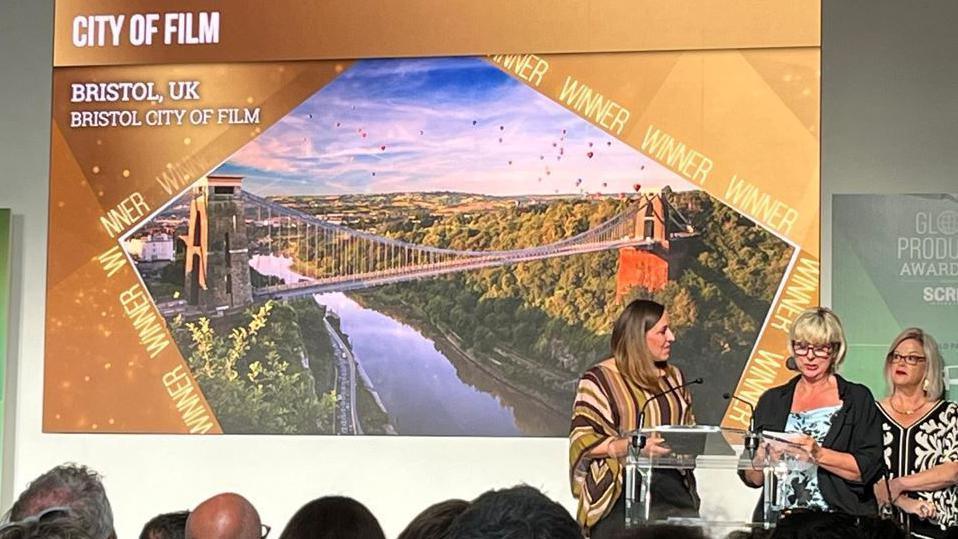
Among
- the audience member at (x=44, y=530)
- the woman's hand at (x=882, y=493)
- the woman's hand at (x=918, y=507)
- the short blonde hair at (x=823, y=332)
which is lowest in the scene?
the woman's hand at (x=918, y=507)

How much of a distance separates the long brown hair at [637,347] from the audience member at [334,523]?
1.99m

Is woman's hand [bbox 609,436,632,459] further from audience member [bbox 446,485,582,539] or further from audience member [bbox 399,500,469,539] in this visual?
audience member [bbox 446,485,582,539]

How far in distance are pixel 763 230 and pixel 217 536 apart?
11.9ft

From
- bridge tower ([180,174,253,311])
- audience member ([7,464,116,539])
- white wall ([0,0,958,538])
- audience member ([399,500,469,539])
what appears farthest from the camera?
bridge tower ([180,174,253,311])

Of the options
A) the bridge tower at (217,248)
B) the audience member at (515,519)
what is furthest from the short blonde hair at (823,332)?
the bridge tower at (217,248)

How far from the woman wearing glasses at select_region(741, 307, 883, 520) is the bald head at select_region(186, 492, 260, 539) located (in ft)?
5.96

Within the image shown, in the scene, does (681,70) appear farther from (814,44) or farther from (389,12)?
(389,12)

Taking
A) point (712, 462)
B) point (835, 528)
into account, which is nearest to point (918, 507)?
point (712, 462)

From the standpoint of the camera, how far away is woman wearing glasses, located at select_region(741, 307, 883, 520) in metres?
3.95

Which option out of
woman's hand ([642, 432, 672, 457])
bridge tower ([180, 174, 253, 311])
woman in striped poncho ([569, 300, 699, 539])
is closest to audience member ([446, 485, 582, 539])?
woman's hand ([642, 432, 672, 457])

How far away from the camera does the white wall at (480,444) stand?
574 cm

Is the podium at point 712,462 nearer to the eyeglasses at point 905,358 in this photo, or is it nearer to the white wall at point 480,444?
the eyeglasses at point 905,358

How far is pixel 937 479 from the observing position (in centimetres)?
423

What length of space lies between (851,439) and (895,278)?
184cm
